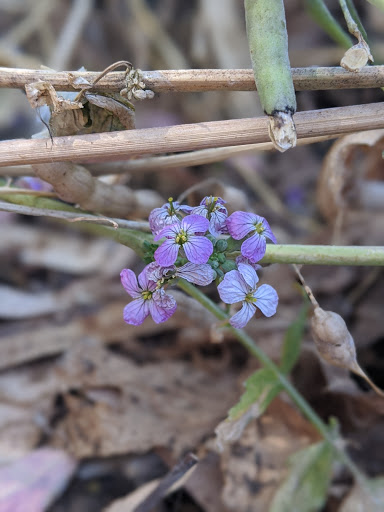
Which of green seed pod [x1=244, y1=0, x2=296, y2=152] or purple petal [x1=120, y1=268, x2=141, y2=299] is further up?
green seed pod [x1=244, y1=0, x2=296, y2=152]

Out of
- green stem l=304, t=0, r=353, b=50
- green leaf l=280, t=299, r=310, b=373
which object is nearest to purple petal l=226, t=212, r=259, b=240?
green leaf l=280, t=299, r=310, b=373

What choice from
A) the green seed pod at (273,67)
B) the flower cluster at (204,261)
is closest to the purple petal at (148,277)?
the flower cluster at (204,261)

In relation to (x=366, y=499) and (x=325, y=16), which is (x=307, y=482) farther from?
(x=325, y=16)

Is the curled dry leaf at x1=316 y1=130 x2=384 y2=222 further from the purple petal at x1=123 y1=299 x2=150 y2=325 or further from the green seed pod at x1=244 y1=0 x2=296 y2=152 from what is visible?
the purple petal at x1=123 y1=299 x2=150 y2=325

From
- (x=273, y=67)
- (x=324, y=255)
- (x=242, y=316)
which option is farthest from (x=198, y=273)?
(x=273, y=67)

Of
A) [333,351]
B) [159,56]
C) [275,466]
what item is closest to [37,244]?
[159,56]
